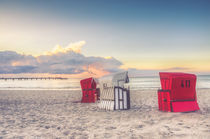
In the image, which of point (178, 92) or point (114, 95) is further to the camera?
point (114, 95)

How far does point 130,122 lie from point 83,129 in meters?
1.79

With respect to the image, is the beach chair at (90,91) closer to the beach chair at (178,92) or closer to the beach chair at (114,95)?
the beach chair at (114,95)

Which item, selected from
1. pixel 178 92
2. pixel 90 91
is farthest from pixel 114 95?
pixel 90 91

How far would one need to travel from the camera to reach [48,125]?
22.0ft

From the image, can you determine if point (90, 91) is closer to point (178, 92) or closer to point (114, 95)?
point (114, 95)

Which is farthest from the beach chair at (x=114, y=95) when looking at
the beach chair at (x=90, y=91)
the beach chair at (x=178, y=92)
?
the beach chair at (x=90, y=91)

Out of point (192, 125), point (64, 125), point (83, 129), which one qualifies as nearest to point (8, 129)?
point (64, 125)

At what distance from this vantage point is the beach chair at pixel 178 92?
8.69m

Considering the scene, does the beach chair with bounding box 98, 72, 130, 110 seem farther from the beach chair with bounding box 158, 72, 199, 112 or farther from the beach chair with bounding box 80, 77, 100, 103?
the beach chair with bounding box 80, 77, 100, 103

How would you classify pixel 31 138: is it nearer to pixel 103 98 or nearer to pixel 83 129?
pixel 83 129

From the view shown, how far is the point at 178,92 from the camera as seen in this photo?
28.7ft

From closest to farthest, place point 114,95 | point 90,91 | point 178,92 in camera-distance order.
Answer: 1. point 178,92
2. point 114,95
3. point 90,91

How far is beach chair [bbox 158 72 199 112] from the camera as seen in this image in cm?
869

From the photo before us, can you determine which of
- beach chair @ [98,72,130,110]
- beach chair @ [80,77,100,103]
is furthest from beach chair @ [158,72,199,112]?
beach chair @ [80,77,100,103]
